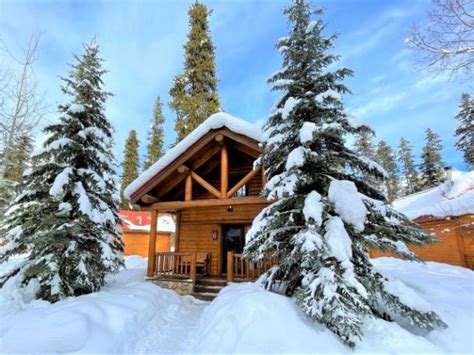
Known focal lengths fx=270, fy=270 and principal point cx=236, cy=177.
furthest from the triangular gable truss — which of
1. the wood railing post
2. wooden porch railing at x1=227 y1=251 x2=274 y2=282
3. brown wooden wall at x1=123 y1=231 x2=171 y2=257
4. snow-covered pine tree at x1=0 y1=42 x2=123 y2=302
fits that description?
brown wooden wall at x1=123 y1=231 x2=171 y2=257

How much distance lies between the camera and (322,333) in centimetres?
382

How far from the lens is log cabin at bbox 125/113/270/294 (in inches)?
341

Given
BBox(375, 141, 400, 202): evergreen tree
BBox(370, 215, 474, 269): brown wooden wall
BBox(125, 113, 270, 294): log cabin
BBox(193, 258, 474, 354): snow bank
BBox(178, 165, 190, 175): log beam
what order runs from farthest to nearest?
BBox(375, 141, 400, 202): evergreen tree < BBox(370, 215, 474, 269): brown wooden wall < BBox(178, 165, 190, 175): log beam < BBox(125, 113, 270, 294): log cabin < BBox(193, 258, 474, 354): snow bank

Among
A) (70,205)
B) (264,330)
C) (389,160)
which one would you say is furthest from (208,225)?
(389,160)

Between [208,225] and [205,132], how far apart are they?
4.45m

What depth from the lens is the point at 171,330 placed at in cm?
578

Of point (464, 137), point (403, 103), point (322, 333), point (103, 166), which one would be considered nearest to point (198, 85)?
point (103, 166)

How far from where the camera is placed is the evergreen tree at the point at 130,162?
29.2m

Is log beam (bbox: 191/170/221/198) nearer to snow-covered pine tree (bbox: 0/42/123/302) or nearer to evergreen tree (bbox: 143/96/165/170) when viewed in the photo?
snow-covered pine tree (bbox: 0/42/123/302)

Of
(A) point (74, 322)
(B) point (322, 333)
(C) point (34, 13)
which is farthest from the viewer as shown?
(C) point (34, 13)

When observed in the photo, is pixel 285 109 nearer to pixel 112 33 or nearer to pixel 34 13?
pixel 112 33

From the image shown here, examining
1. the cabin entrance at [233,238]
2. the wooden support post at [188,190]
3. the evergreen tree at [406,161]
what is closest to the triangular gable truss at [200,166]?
the wooden support post at [188,190]

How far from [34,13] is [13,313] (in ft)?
31.0

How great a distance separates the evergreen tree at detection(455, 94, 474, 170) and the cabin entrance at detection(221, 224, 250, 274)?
2065 centimetres
